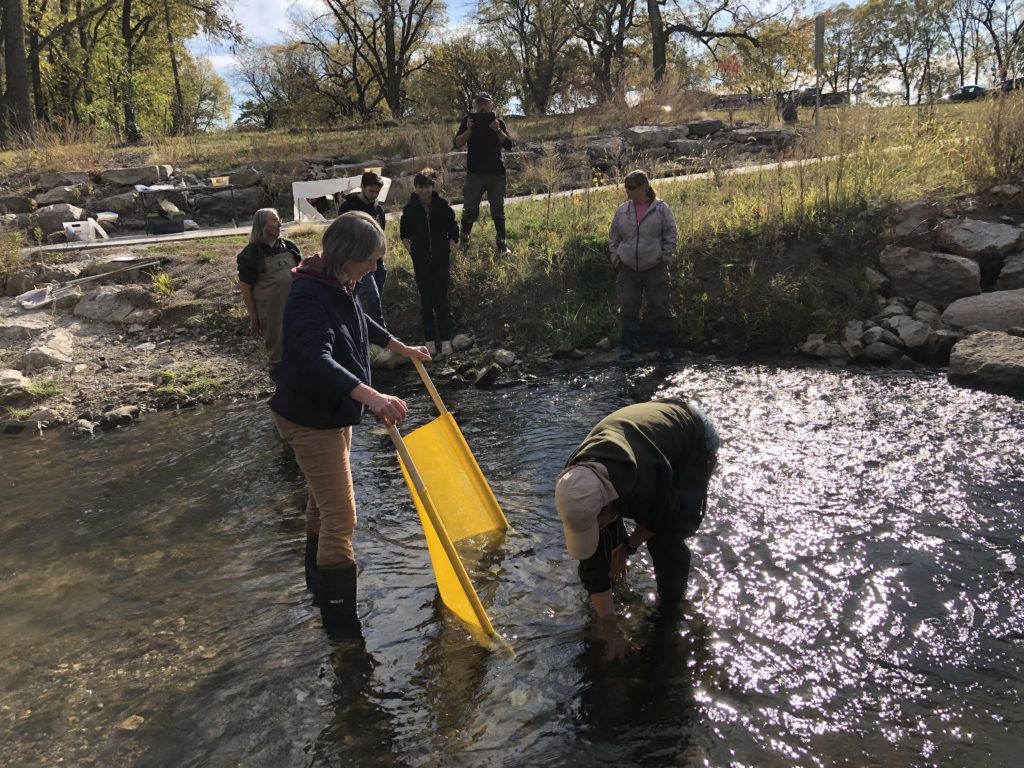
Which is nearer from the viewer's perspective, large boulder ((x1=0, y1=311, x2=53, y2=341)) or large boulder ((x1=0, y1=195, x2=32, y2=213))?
large boulder ((x1=0, y1=311, x2=53, y2=341))

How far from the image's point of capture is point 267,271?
551cm

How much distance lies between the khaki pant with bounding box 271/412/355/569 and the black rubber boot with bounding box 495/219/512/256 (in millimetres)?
6742

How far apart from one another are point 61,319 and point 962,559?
33.5ft

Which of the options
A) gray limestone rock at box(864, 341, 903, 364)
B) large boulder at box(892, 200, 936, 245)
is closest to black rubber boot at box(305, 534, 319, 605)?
gray limestone rock at box(864, 341, 903, 364)

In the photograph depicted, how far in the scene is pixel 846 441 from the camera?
17.5ft

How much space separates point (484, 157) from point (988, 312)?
593 centimetres

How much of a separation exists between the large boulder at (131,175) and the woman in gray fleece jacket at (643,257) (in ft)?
43.8

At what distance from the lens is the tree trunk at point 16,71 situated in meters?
19.7

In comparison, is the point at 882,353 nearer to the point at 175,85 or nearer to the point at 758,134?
the point at 758,134

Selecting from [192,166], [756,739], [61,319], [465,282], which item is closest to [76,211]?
[192,166]

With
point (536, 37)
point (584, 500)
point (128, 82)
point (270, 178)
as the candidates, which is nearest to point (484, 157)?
point (584, 500)

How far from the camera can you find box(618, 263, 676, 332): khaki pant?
7.50m

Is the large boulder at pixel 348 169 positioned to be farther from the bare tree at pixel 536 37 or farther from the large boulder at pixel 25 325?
the bare tree at pixel 536 37

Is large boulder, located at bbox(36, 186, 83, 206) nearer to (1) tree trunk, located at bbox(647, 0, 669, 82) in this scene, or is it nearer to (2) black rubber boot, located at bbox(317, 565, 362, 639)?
(2) black rubber boot, located at bbox(317, 565, 362, 639)
